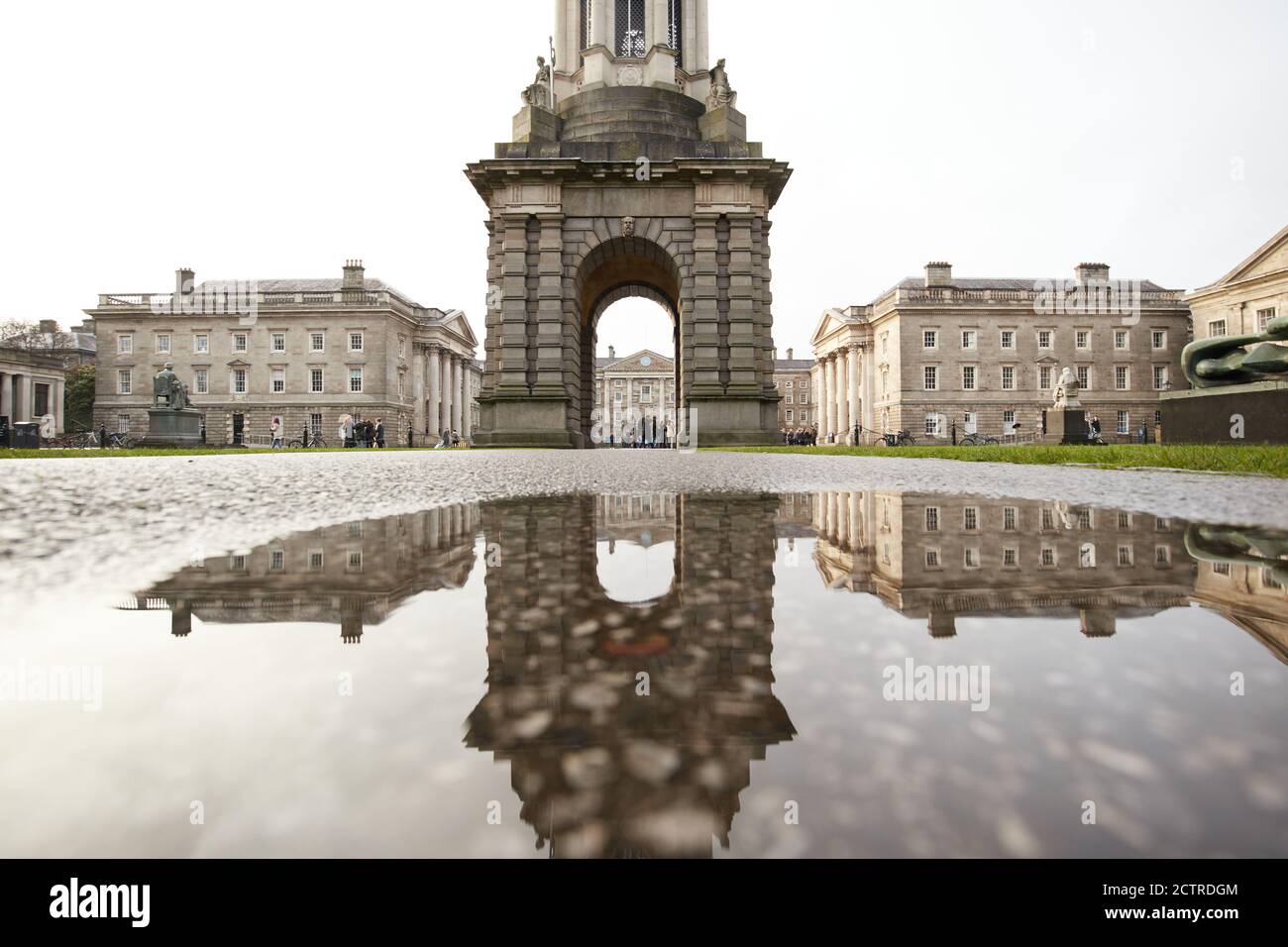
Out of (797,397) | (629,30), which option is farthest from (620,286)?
(797,397)

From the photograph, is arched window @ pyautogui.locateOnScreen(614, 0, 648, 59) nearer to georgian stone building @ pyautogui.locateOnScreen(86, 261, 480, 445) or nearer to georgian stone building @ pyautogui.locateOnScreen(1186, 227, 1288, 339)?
georgian stone building @ pyautogui.locateOnScreen(86, 261, 480, 445)

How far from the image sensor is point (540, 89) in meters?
22.5

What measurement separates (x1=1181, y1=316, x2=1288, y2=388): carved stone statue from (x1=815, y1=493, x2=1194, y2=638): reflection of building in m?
11.8

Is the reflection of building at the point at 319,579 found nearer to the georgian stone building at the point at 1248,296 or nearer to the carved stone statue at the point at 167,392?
the carved stone statue at the point at 167,392

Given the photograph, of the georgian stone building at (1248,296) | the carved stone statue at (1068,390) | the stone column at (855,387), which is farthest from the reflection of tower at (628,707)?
the stone column at (855,387)

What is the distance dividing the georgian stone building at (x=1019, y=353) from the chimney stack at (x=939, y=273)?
8 cm

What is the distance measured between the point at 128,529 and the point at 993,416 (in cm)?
5420

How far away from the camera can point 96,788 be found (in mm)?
669

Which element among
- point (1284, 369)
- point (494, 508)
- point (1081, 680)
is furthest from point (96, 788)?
point (1284, 369)

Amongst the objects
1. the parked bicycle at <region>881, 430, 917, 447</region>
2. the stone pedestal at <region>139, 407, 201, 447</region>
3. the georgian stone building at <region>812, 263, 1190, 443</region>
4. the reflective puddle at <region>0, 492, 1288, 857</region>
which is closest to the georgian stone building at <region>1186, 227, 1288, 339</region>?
the georgian stone building at <region>812, 263, 1190, 443</region>

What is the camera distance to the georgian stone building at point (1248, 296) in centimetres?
4066

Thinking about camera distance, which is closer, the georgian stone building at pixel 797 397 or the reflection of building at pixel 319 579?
the reflection of building at pixel 319 579
